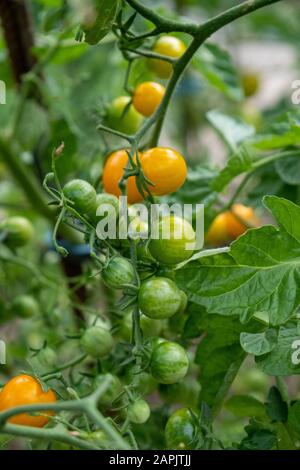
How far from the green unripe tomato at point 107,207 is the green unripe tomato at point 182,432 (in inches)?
6.2

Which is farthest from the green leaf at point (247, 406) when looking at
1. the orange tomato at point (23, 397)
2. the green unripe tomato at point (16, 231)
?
the green unripe tomato at point (16, 231)

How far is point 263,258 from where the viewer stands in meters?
0.51

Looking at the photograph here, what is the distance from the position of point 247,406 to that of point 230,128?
1.19 ft

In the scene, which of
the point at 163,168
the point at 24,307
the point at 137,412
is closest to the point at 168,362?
the point at 137,412

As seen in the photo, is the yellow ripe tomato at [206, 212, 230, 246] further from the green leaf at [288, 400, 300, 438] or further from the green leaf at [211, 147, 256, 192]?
the green leaf at [288, 400, 300, 438]

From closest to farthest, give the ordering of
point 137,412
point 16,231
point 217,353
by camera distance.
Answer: point 137,412
point 217,353
point 16,231

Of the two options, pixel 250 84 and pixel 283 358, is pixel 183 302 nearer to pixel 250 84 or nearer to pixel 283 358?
pixel 283 358

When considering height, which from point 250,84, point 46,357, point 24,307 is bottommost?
point 250,84

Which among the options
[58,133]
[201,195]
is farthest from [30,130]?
[201,195]

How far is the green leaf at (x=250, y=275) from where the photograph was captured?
1.62ft

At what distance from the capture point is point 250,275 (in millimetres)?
504

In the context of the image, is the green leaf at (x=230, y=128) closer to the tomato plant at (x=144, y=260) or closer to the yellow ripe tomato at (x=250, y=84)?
the tomato plant at (x=144, y=260)

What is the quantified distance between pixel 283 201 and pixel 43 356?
Answer: 25 centimetres
